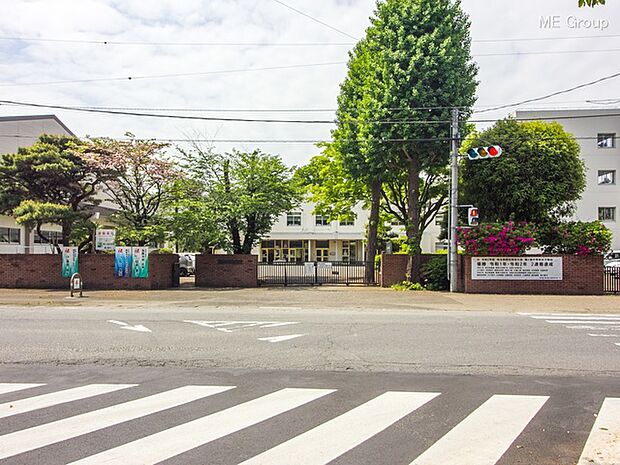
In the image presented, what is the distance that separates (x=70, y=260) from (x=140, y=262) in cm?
304

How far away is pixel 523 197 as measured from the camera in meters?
21.4

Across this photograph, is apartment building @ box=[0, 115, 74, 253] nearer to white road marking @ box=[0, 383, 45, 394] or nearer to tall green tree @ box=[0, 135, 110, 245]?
tall green tree @ box=[0, 135, 110, 245]

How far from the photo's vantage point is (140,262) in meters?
22.4

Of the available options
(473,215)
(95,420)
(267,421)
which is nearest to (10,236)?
(473,215)

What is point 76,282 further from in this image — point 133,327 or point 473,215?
point 473,215

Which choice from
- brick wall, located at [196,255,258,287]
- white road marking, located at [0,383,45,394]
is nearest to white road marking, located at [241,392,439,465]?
white road marking, located at [0,383,45,394]

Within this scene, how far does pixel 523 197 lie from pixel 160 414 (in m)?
19.2

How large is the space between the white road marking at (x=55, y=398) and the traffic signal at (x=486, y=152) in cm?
1721

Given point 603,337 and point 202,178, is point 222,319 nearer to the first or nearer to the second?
point 603,337

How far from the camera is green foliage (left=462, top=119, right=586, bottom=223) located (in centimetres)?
2142

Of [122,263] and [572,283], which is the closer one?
[572,283]

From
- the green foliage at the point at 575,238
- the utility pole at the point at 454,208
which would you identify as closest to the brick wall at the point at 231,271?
the utility pole at the point at 454,208

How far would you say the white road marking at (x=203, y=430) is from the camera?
4.48 metres

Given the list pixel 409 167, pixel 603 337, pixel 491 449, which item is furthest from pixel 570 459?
pixel 409 167
